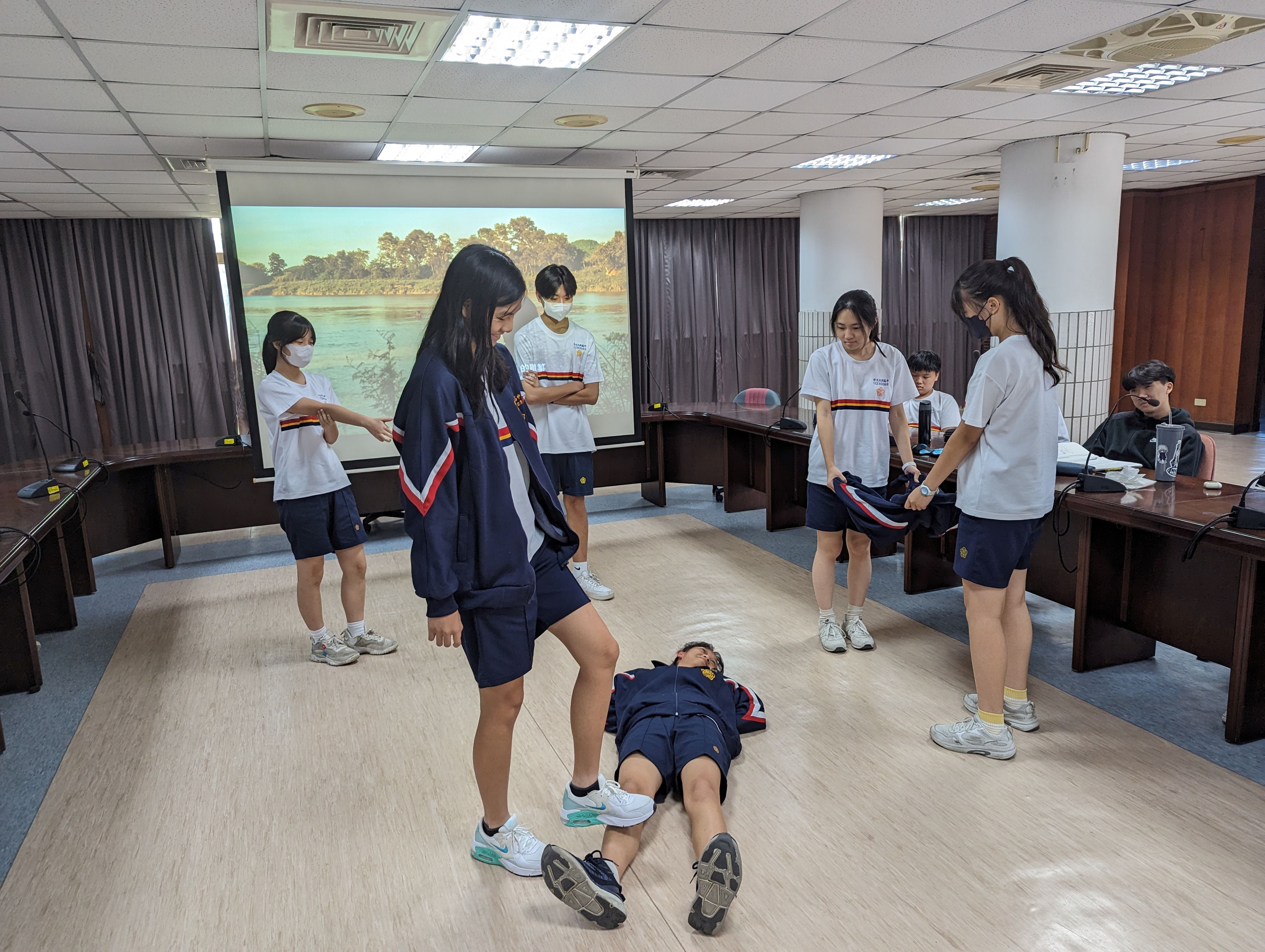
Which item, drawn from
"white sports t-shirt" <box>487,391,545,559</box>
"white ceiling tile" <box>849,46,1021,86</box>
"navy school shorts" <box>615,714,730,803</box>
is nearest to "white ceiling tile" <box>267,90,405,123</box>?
"white ceiling tile" <box>849,46,1021,86</box>

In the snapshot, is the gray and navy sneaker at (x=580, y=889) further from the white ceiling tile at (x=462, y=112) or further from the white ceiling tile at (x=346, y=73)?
the white ceiling tile at (x=462, y=112)

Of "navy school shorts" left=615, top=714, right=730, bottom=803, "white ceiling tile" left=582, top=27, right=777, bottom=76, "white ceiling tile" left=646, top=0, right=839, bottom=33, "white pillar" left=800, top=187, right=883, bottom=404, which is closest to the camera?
"navy school shorts" left=615, top=714, right=730, bottom=803

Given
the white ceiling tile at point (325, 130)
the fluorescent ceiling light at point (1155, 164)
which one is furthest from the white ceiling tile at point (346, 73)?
the fluorescent ceiling light at point (1155, 164)

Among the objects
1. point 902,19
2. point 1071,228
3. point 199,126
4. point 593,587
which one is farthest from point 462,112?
point 1071,228

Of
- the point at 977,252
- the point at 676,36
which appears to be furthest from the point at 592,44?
the point at 977,252

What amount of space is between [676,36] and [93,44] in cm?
210

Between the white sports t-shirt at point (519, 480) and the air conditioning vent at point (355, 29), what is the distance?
5.80 ft

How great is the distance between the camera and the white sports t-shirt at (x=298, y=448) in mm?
3217

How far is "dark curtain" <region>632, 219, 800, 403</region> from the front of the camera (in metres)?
10.0

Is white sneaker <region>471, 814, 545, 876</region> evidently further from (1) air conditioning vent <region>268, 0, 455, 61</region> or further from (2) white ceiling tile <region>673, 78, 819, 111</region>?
(2) white ceiling tile <region>673, 78, 819, 111</region>

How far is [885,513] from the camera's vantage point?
3227 millimetres

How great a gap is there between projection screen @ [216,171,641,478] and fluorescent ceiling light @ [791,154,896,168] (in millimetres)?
1479

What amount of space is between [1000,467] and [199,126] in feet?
13.5

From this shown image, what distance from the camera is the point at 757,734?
2.79 meters
